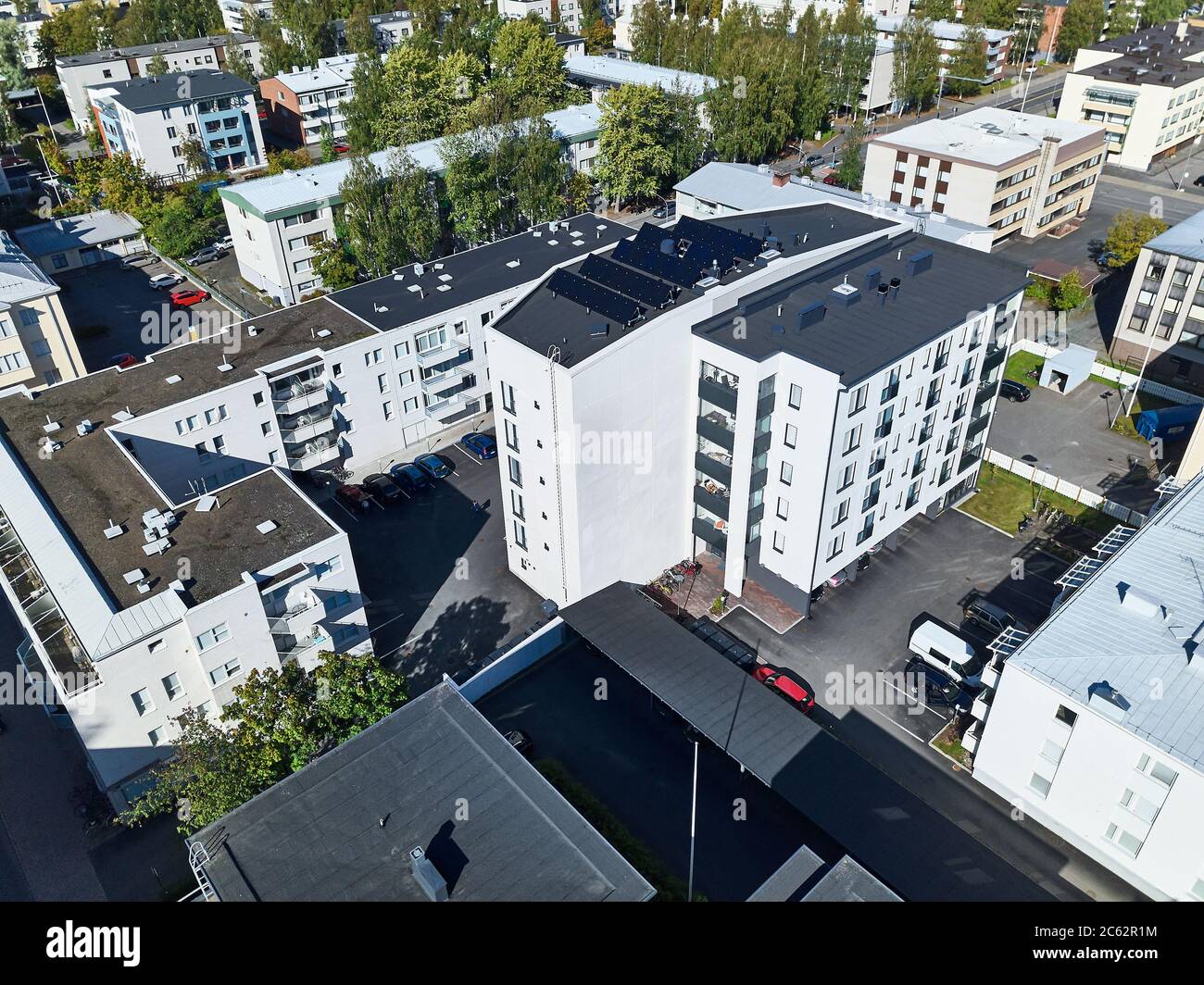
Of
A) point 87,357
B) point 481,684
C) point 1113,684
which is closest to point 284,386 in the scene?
point 481,684

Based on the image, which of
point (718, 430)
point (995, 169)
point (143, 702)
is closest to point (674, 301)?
point (718, 430)

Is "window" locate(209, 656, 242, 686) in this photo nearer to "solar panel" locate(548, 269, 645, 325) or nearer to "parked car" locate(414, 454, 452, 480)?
"parked car" locate(414, 454, 452, 480)

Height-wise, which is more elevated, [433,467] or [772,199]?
[772,199]

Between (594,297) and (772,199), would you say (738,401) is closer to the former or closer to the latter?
(594,297)

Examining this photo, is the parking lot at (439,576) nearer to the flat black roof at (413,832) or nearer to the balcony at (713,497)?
the balcony at (713,497)

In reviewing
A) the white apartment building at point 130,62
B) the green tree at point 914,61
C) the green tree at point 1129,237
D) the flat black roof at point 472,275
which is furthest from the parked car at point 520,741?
the white apartment building at point 130,62
